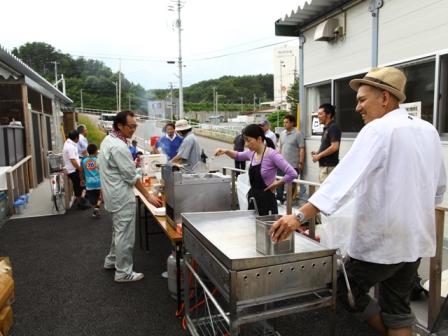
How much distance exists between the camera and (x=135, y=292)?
3.73 metres

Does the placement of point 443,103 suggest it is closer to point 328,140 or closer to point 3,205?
point 328,140

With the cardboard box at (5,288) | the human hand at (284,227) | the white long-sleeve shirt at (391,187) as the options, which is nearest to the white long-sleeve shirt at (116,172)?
the cardboard box at (5,288)

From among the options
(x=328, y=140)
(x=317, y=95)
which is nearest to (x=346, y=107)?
(x=317, y=95)

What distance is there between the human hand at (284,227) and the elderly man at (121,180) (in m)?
2.32

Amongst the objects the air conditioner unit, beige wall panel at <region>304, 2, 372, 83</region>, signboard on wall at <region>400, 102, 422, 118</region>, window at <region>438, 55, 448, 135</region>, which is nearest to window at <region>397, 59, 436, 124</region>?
signboard on wall at <region>400, 102, 422, 118</region>

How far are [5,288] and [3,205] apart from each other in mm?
4741

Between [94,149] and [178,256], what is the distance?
4.69m

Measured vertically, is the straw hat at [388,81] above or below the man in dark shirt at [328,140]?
above

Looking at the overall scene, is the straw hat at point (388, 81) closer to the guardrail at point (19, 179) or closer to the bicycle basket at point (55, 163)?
the guardrail at point (19, 179)

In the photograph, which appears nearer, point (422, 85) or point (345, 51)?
point (422, 85)

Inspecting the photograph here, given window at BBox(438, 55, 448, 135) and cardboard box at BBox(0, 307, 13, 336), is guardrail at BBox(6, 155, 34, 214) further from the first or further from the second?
window at BBox(438, 55, 448, 135)

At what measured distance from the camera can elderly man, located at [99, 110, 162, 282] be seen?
365 centimetres

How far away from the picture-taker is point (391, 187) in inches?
67.9

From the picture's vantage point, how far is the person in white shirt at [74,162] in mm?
7285
